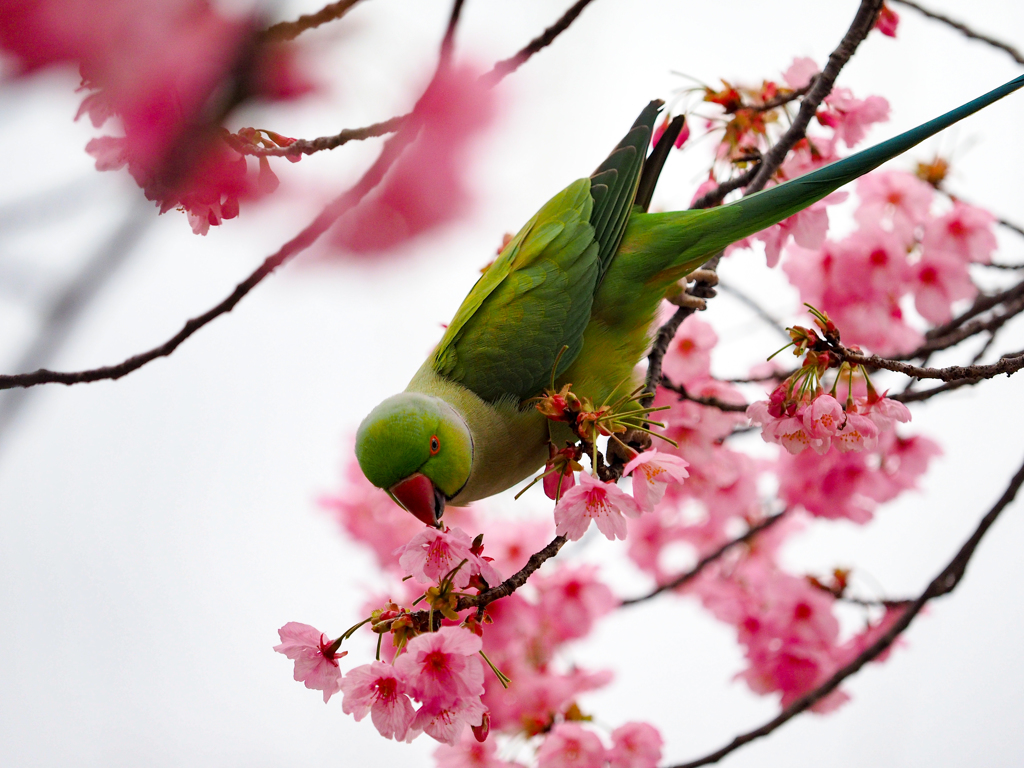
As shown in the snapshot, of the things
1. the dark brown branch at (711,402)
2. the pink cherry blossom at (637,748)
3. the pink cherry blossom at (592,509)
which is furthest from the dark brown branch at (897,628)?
the pink cherry blossom at (592,509)

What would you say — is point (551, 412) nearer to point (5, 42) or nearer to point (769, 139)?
point (5, 42)

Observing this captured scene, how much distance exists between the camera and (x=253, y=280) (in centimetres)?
131

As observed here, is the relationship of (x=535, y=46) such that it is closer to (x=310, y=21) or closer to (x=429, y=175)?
(x=429, y=175)

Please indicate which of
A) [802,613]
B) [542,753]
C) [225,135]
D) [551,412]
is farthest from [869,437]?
[802,613]

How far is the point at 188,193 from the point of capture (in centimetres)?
105

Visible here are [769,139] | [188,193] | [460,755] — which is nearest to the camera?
[188,193]

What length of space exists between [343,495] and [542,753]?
1.96 m

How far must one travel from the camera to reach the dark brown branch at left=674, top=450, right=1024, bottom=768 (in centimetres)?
175

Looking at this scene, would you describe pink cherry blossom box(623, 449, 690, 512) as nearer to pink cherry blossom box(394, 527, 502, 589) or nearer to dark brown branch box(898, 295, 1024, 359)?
pink cherry blossom box(394, 527, 502, 589)

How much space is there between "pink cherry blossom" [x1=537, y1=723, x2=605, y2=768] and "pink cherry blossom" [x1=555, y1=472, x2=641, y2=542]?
112 cm

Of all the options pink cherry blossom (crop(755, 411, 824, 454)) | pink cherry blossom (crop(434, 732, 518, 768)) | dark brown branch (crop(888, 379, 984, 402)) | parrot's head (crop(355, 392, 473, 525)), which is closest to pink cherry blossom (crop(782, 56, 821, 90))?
dark brown branch (crop(888, 379, 984, 402))

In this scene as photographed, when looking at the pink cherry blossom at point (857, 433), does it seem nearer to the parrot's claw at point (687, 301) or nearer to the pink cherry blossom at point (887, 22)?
the parrot's claw at point (687, 301)

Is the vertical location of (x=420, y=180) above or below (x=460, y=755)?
above

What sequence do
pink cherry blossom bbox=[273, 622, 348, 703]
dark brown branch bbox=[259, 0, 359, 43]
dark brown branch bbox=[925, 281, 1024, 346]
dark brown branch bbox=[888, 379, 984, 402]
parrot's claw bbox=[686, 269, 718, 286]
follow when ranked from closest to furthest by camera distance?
1. dark brown branch bbox=[259, 0, 359, 43]
2. pink cherry blossom bbox=[273, 622, 348, 703]
3. dark brown branch bbox=[888, 379, 984, 402]
4. parrot's claw bbox=[686, 269, 718, 286]
5. dark brown branch bbox=[925, 281, 1024, 346]
